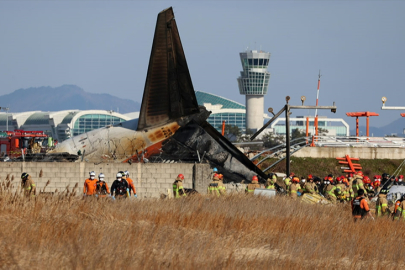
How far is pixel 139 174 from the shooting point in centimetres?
3027

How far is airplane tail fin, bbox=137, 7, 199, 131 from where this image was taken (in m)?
33.0

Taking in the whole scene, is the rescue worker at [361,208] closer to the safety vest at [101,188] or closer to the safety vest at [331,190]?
the safety vest at [331,190]

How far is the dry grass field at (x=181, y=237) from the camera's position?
506 inches

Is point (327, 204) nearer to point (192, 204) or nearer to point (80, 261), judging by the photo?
point (192, 204)

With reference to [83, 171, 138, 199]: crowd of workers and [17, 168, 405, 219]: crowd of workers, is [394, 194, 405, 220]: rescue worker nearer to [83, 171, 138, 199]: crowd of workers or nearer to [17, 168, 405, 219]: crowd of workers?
[17, 168, 405, 219]: crowd of workers

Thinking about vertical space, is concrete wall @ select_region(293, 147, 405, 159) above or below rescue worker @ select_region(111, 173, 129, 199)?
above

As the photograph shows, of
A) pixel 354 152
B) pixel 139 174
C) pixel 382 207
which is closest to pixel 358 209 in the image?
pixel 382 207

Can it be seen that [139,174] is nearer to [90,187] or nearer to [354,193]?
[90,187]

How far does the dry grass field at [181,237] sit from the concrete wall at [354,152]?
2630cm

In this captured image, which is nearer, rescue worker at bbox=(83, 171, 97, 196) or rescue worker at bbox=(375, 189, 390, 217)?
rescue worker at bbox=(375, 189, 390, 217)

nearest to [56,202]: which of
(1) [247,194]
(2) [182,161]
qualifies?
(1) [247,194]

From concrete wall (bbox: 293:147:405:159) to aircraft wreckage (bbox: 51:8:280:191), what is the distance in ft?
50.4

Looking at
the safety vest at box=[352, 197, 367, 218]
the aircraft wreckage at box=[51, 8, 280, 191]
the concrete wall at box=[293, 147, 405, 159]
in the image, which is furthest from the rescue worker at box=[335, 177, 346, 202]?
the concrete wall at box=[293, 147, 405, 159]

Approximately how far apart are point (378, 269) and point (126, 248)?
565cm
